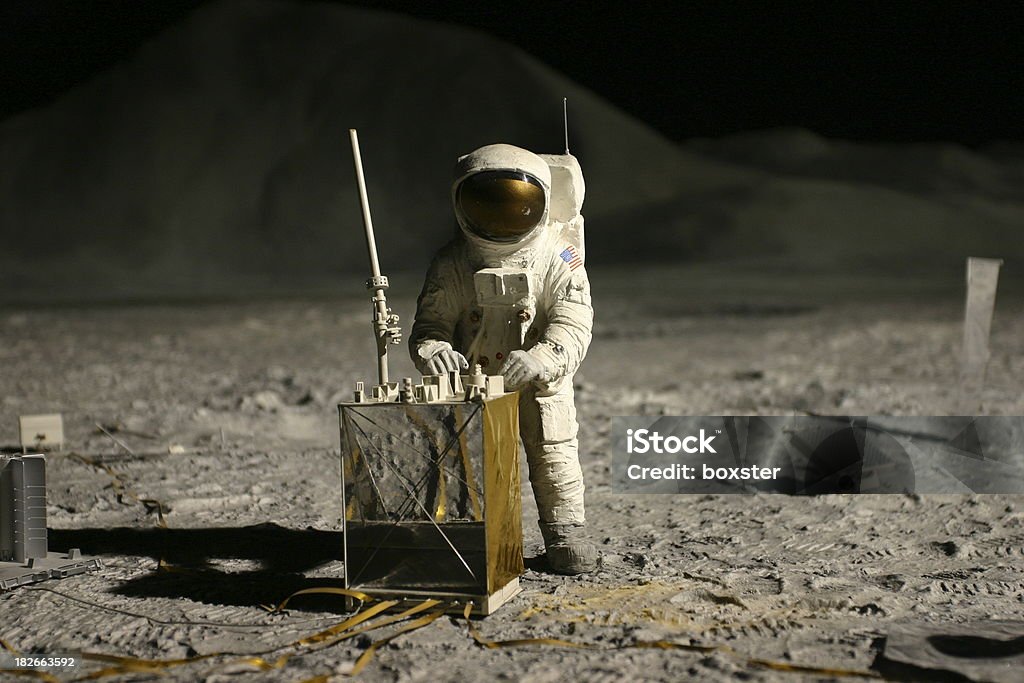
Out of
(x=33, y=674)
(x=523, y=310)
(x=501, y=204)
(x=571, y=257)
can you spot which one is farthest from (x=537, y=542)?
(x=33, y=674)

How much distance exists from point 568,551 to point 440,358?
83 cm

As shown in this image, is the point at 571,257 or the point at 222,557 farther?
the point at 222,557

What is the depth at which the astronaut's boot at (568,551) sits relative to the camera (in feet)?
12.5

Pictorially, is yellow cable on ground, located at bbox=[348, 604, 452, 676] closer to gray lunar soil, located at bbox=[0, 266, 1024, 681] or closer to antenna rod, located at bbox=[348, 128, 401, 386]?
gray lunar soil, located at bbox=[0, 266, 1024, 681]

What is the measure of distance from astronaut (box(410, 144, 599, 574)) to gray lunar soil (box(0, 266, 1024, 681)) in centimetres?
34

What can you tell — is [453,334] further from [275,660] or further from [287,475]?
[287,475]

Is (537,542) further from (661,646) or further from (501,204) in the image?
(501,204)

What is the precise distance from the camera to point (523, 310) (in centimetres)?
375

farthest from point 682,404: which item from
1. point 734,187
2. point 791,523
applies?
point 734,187

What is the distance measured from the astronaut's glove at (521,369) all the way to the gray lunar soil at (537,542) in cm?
72

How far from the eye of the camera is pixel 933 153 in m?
36.9

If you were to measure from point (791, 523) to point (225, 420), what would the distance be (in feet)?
12.7

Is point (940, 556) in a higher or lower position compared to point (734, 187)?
lower

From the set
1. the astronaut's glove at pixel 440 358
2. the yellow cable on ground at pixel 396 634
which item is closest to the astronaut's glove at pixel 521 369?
the astronaut's glove at pixel 440 358
